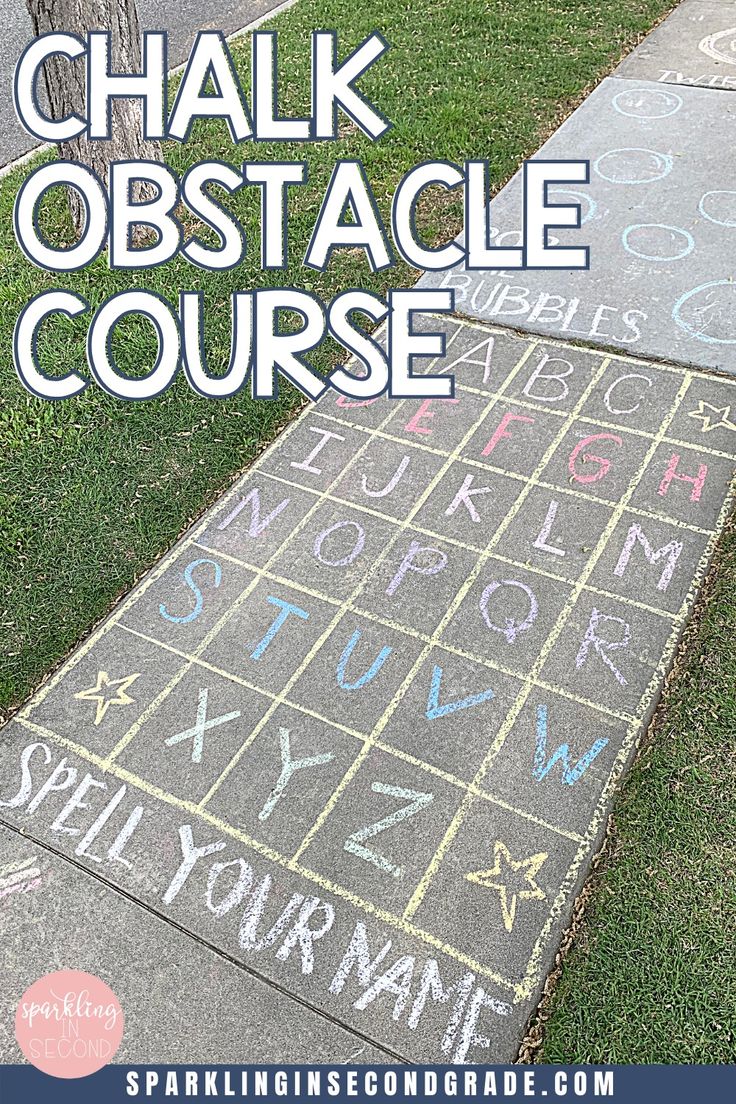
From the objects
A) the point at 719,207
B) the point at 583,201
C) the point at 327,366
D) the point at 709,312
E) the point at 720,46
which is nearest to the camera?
the point at 327,366

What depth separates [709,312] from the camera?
4.93 metres

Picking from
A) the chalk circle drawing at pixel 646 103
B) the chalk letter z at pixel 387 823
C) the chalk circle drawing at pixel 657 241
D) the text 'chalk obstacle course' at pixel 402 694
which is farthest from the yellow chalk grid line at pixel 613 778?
the chalk circle drawing at pixel 646 103

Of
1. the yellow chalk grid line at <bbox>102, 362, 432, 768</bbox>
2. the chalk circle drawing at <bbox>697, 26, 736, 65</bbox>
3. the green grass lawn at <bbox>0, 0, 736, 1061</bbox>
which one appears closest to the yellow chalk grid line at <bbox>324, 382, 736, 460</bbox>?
the yellow chalk grid line at <bbox>102, 362, 432, 768</bbox>

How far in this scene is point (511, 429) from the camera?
438 centimetres

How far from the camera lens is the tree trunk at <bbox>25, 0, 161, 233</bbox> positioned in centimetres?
511

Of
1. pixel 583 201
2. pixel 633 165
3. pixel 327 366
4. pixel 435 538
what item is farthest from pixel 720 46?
pixel 435 538

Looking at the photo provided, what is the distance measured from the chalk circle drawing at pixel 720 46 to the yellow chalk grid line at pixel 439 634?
13.9 feet

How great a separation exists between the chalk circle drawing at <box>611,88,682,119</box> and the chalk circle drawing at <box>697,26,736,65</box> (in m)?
0.84

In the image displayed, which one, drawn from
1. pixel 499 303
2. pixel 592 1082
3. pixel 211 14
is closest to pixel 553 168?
pixel 499 303

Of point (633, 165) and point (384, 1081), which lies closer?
point (384, 1081)

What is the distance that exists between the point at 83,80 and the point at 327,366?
2152 mm

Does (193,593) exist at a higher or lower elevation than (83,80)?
lower

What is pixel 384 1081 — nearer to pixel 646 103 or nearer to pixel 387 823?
pixel 387 823

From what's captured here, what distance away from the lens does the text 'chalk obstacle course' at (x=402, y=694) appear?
2848 mm
